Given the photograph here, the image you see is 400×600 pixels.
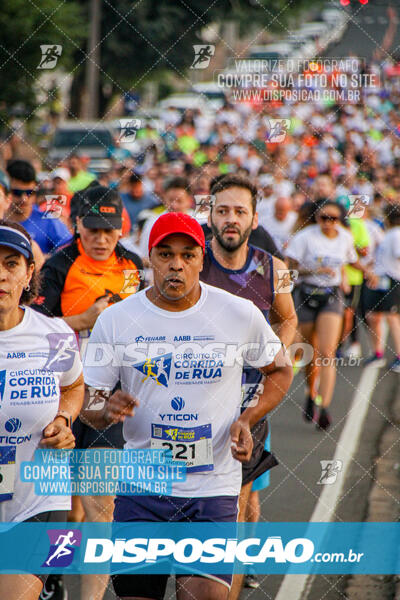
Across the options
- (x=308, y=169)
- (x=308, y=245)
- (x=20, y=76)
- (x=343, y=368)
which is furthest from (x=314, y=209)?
(x=308, y=169)

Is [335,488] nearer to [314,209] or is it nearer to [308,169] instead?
[314,209]

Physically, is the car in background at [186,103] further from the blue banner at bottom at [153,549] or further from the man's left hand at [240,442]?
the man's left hand at [240,442]

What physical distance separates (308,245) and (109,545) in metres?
5.16

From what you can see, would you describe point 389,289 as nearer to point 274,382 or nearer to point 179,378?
point 274,382

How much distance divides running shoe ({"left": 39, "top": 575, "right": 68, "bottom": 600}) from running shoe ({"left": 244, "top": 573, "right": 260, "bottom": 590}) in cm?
101

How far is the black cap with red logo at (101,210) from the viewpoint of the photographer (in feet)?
20.1

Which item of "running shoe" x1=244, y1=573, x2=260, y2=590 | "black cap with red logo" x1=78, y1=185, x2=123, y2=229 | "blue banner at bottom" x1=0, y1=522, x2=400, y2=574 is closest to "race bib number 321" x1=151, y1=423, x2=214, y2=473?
"blue banner at bottom" x1=0, y1=522, x2=400, y2=574

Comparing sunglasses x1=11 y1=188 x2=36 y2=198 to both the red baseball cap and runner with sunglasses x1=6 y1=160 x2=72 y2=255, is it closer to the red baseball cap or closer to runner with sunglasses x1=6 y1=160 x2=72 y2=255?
runner with sunglasses x1=6 y1=160 x2=72 y2=255

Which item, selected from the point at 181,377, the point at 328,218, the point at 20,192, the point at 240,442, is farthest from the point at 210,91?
the point at 240,442

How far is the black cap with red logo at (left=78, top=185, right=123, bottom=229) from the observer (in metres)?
6.12

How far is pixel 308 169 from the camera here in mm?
20406

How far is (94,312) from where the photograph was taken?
19.2ft

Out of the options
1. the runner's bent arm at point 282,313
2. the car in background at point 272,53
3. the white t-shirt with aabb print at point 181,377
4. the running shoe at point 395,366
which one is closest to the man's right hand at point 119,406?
the white t-shirt with aabb print at point 181,377

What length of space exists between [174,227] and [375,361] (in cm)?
821
